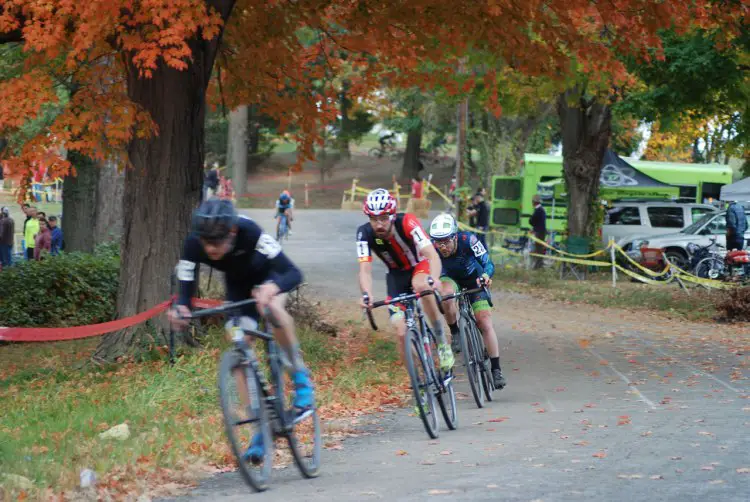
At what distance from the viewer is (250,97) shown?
1639 cm

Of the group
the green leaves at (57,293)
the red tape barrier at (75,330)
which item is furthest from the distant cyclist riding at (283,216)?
the red tape barrier at (75,330)

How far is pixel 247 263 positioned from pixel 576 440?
3081mm

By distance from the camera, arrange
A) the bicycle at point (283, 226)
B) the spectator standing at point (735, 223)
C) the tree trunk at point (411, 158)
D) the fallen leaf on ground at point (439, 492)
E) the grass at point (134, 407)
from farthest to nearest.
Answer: the tree trunk at point (411, 158), the bicycle at point (283, 226), the spectator standing at point (735, 223), the grass at point (134, 407), the fallen leaf on ground at point (439, 492)

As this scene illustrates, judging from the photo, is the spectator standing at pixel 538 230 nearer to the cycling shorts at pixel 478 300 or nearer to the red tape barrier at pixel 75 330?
the red tape barrier at pixel 75 330

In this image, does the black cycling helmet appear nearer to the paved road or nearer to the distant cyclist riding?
the paved road

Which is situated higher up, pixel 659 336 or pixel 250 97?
pixel 250 97

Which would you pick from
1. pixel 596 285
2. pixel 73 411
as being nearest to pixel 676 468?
pixel 73 411

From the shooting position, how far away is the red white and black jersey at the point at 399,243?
9.64m

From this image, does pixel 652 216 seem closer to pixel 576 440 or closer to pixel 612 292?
pixel 612 292

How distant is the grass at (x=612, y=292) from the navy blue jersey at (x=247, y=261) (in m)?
14.7

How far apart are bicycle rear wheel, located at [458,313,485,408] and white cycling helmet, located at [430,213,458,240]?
75 centimetres

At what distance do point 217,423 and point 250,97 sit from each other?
25.3 feet

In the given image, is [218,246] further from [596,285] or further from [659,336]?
[596,285]

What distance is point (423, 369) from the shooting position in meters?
9.34
